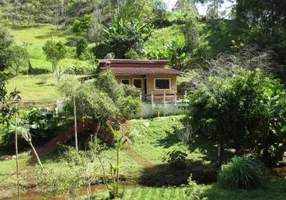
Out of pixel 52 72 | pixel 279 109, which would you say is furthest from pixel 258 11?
pixel 52 72

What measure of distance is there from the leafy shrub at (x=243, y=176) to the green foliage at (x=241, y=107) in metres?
1.80

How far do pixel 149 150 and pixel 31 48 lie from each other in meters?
27.3

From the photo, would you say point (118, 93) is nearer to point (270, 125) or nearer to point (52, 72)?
point (270, 125)

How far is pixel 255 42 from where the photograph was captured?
25.9m

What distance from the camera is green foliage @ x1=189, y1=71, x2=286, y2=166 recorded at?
435 inches

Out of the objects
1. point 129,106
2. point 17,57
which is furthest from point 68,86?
point 17,57

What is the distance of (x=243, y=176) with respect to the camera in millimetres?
9562

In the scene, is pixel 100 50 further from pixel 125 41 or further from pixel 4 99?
pixel 4 99

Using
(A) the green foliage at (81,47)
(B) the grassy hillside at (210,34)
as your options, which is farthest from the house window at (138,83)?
(A) the green foliage at (81,47)

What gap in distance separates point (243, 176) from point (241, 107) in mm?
2705

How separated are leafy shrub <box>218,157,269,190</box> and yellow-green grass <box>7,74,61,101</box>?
45.4ft

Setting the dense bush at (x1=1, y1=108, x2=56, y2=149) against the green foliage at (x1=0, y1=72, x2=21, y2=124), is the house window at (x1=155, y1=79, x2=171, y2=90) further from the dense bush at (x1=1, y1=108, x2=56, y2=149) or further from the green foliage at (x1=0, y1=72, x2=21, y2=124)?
the green foliage at (x1=0, y1=72, x2=21, y2=124)

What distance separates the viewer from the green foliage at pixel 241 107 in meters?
11.1

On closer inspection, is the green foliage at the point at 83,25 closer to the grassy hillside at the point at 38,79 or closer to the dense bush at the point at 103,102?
the grassy hillside at the point at 38,79
